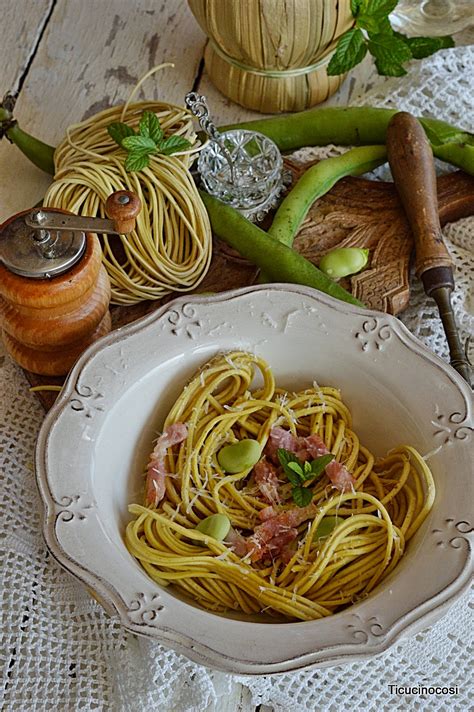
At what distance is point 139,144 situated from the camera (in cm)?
139

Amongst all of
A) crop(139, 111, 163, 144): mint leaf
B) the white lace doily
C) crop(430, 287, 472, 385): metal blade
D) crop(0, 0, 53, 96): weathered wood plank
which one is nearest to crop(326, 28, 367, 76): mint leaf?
crop(139, 111, 163, 144): mint leaf

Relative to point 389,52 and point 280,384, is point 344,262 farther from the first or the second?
point 389,52

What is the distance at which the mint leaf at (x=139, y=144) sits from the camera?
4.51 ft

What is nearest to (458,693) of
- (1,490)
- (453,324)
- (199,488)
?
(199,488)

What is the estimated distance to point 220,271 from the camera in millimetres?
1467

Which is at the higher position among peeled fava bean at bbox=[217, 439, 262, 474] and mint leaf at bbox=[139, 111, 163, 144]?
mint leaf at bbox=[139, 111, 163, 144]

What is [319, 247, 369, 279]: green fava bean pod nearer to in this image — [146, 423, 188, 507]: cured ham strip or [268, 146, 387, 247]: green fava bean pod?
[268, 146, 387, 247]: green fava bean pod

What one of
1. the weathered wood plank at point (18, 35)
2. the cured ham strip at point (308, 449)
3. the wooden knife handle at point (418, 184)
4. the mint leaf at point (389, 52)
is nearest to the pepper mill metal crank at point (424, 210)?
the wooden knife handle at point (418, 184)

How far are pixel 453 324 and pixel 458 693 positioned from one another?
20.6 inches

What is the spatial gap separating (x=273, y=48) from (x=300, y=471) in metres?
0.82

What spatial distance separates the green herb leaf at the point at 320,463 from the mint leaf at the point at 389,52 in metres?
0.77

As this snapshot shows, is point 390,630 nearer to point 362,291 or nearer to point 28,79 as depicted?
point 362,291

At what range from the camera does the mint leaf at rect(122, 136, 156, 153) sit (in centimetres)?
138

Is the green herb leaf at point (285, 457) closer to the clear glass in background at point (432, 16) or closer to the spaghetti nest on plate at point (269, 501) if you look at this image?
the spaghetti nest on plate at point (269, 501)
